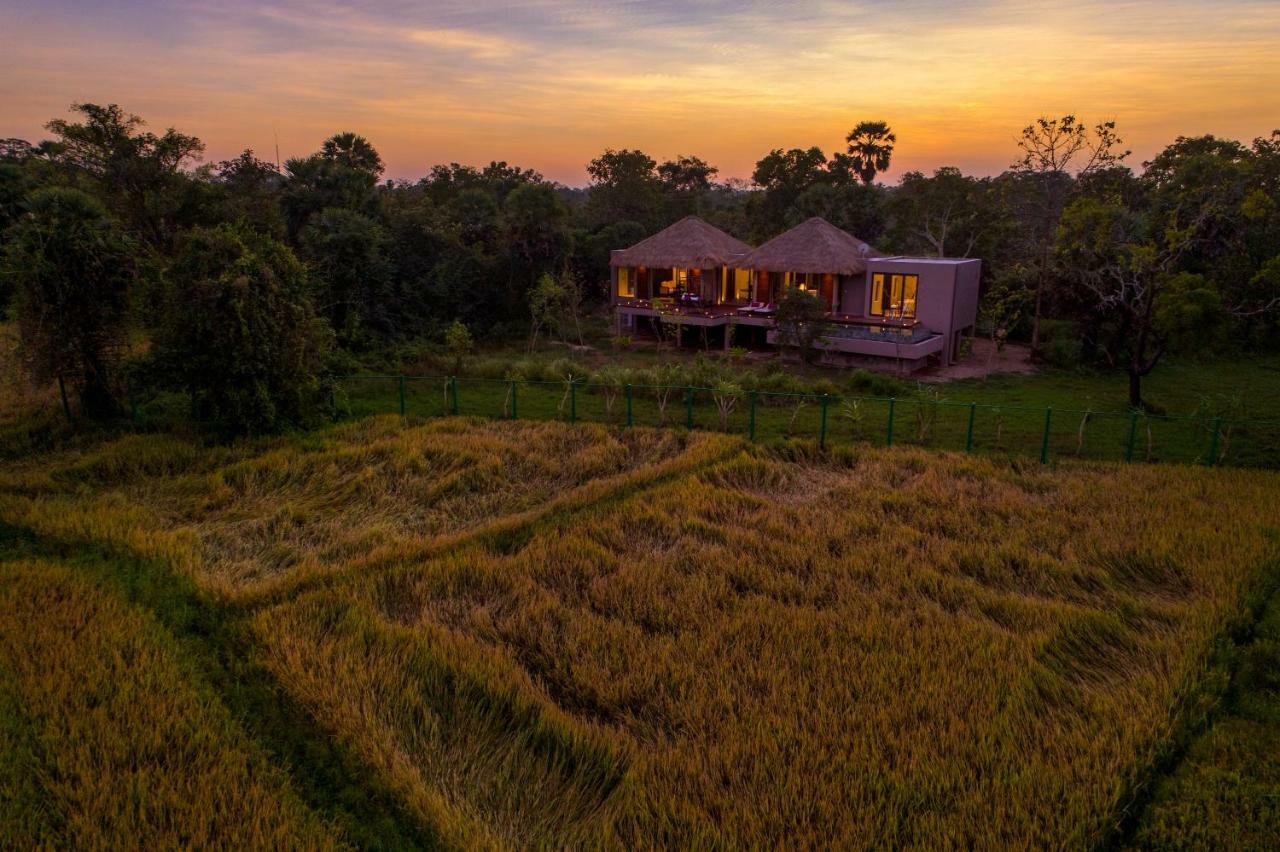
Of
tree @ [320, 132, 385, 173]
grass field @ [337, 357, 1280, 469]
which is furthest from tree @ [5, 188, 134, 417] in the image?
tree @ [320, 132, 385, 173]

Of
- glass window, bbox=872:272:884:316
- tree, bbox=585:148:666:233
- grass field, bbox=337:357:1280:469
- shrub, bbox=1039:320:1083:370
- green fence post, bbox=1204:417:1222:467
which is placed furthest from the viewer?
tree, bbox=585:148:666:233

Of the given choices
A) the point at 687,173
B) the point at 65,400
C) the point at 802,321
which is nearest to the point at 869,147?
the point at 687,173

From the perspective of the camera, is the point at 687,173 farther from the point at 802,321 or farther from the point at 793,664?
the point at 793,664

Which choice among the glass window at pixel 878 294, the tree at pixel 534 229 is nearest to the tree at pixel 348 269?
the tree at pixel 534 229

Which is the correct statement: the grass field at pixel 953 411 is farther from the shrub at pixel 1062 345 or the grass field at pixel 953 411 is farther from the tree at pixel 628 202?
the tree at pixel 628 202

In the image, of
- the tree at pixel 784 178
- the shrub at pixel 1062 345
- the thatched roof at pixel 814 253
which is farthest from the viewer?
the tree at pixel 784 178

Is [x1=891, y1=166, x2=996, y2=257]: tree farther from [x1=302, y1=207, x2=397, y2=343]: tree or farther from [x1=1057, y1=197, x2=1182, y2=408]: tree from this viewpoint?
[x1=302, y1=207, x2=397, y2=343]: tree
